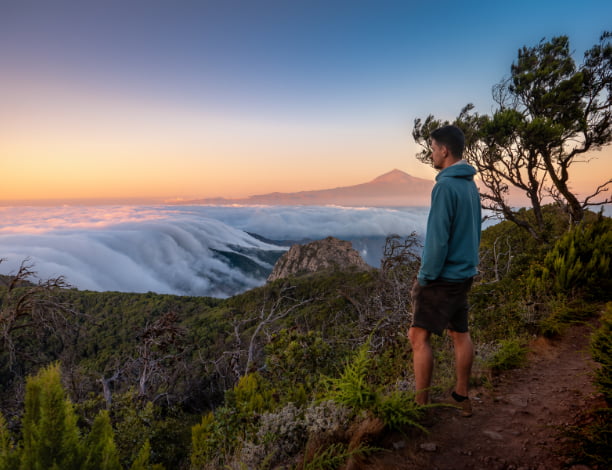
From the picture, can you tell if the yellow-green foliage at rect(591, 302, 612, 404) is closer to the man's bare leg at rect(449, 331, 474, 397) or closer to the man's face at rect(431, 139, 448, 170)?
the man's bare leg at rect(449, 331, 474, 397)

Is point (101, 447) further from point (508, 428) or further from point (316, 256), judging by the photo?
point (316, 256)

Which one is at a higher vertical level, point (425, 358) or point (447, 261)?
point (447, 261)

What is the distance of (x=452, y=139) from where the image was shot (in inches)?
89.0

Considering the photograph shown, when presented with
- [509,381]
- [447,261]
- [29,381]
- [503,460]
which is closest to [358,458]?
[503,460]

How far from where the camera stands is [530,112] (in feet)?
35.9

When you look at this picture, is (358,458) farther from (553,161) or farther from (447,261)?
(553,161)

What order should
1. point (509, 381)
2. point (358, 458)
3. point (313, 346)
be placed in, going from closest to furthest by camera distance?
point (358, 458)
point (509, 381)
point (313, 346)

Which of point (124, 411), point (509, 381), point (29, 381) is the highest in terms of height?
point (29, 381)

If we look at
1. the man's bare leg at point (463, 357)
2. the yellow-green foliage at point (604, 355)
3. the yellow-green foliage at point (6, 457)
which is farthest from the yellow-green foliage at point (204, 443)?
the yellow-green foliage at point (604, 355)

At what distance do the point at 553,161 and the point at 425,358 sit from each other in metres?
12.3

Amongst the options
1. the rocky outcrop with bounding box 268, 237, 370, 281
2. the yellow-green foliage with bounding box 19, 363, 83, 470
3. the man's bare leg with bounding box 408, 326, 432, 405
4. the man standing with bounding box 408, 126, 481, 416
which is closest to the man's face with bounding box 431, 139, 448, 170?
the man standing with bounding box 408, 126, 481, 416

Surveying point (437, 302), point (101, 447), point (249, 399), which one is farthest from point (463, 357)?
point (101, 447)

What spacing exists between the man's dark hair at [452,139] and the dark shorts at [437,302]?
91 centimetres

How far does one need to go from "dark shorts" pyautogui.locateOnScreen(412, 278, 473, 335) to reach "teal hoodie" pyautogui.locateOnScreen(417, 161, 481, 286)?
6 centimetres
